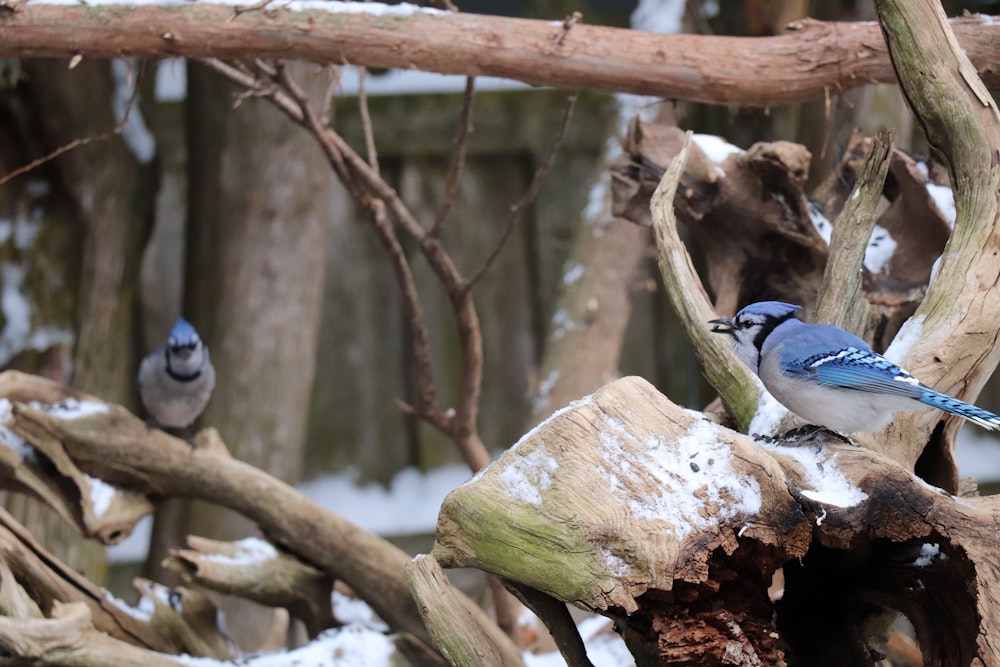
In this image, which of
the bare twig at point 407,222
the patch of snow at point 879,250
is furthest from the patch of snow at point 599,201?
the patch of snow at point 879,250

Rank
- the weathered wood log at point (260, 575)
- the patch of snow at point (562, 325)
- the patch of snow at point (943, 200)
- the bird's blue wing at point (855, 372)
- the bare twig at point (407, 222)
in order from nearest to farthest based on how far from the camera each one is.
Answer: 1. the bird's blue wing at point (855, 372)
2. the patch of snow at point (943, 200)
3. the weathered wood log at point (260, 575)
4. the bare twig at point (407, 222)
5. the patch of snow at point (562, 325)

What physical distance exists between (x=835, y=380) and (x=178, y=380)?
2.11m

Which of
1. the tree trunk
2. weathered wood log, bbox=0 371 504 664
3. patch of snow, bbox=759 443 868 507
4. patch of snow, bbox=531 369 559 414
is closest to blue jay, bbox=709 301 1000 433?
patch of snow, bbox=759 443 868 507

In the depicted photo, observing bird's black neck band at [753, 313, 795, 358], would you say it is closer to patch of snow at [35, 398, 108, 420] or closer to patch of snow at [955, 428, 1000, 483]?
patch of snow at [35, 398, 108, 420]

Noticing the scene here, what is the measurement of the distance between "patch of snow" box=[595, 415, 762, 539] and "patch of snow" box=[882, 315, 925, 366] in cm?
50

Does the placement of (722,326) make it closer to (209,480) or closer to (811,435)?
(811,435)

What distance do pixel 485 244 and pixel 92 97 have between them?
1.57 m

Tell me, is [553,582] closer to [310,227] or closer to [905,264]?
[905,264]

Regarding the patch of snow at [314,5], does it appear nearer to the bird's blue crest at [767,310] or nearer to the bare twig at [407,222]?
the bare twig at [407,222]

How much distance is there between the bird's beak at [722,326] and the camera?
1964 mm

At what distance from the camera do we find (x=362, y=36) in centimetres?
252

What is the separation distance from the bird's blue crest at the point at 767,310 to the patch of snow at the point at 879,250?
565 mm

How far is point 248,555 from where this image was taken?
8.62 ft

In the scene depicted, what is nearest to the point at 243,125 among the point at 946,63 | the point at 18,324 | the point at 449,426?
the point at 18,324
